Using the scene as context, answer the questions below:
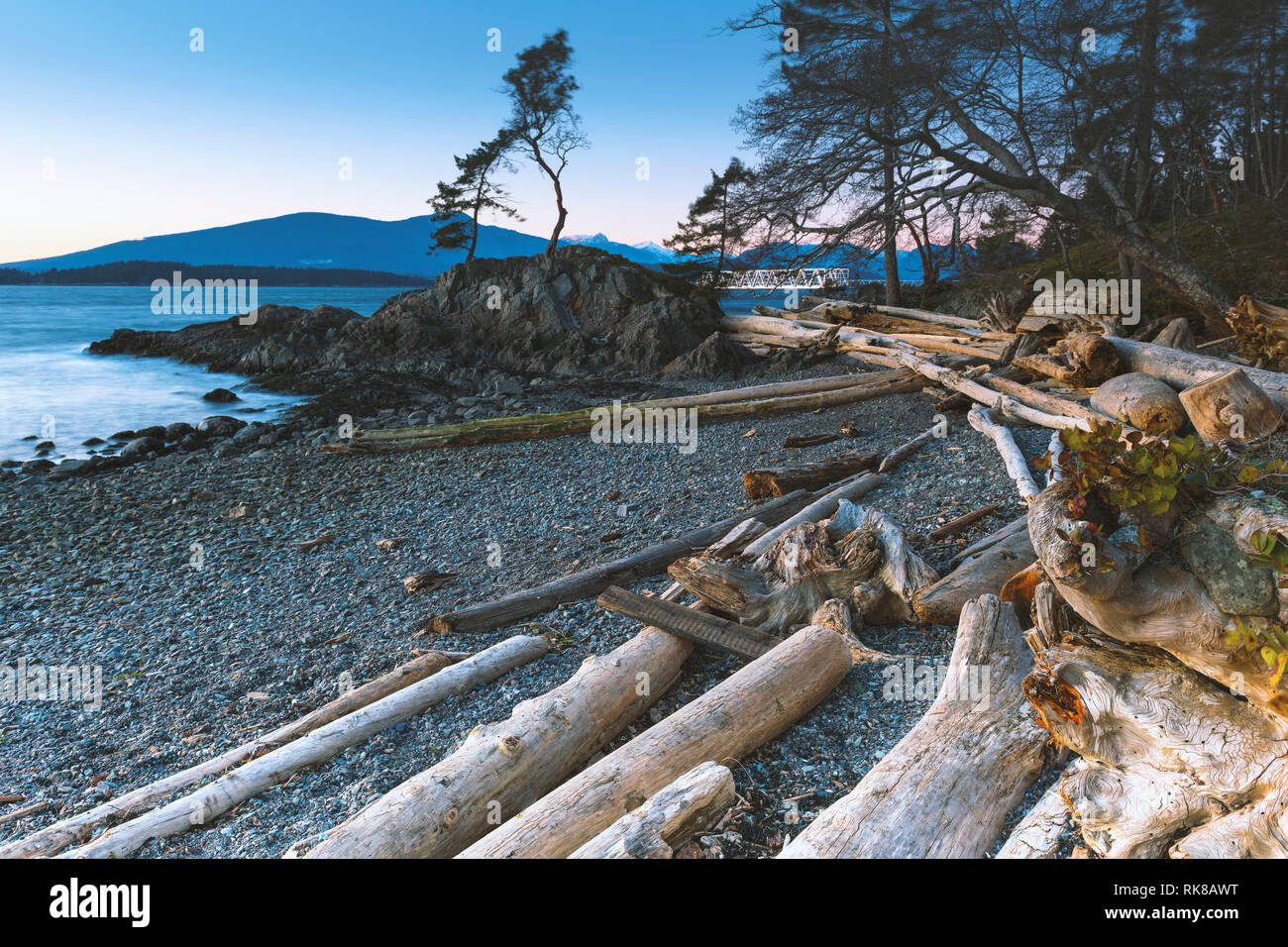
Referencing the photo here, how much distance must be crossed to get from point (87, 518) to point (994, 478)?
52.7 ft

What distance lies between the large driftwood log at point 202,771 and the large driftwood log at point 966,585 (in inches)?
168

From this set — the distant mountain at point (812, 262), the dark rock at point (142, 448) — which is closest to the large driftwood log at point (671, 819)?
the distant mountain at point (812, 262)

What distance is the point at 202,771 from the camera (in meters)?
5.48

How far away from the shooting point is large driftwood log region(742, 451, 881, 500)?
410 inches

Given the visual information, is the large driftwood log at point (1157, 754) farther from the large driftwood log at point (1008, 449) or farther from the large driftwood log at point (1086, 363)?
the large driftwood log at point (1086, 363)

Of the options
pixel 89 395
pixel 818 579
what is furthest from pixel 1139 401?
pixel 89 395

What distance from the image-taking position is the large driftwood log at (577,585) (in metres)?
7.57

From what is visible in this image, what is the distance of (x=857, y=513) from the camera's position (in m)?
7.15

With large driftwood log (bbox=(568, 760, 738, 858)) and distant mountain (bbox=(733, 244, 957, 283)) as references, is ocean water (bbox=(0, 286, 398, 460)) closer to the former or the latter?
distant mountain (bbox=(733, 244, 957, 283))

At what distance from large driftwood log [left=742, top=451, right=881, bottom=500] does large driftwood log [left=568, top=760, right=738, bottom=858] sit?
6759mm

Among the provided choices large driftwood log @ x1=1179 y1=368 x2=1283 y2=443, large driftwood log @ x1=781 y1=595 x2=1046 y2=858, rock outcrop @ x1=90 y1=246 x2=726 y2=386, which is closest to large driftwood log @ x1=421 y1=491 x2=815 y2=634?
large driftwood log @ x1=781 y1=595 x2=1046 y2=858

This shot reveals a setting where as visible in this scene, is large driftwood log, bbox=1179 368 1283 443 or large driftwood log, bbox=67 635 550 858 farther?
large driftwood log, bbox=1179 368 1283 443
